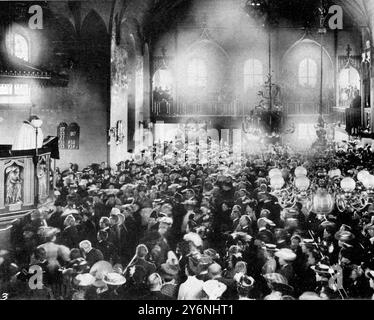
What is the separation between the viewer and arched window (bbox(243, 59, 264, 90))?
32.3 m

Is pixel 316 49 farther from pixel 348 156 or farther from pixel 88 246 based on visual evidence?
pixel 88 246

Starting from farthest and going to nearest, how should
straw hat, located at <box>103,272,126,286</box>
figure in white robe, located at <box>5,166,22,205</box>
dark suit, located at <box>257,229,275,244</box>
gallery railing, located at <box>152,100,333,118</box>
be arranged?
gallery railing, located at <box>152,100,333,118</box> → figure in white robe, located at <box>5,166,22,205</box> → dark suit, located at <box>257,229,275,244</box> → straw hat, located at <box>103,272,126,286</box>

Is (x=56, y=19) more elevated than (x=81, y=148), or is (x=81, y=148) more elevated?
(x=56, y=19)

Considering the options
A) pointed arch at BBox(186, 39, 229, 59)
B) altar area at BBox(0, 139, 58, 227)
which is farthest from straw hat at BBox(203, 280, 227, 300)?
pointed arch at BBox(186, 39, 229, 59)

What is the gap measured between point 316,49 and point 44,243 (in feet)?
85.3

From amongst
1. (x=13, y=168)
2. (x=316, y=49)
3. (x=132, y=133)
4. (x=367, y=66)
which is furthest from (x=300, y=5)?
(x=13, y=168)

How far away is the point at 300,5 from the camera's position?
103 ft

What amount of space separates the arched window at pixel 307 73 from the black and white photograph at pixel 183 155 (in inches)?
2.8

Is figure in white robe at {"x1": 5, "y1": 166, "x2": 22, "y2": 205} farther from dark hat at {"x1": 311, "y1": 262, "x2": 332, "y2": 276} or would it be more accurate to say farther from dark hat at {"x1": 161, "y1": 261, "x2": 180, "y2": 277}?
dark hat at {"x1": 311, "y1": 262, "x2": 332, "y2": 276}

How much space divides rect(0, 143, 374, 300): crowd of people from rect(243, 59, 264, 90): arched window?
19.9 meters

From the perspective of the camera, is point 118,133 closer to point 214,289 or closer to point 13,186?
point 13,186

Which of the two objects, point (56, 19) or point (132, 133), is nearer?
point (56, 19)

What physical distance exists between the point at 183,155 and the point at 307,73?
40.0 ft
